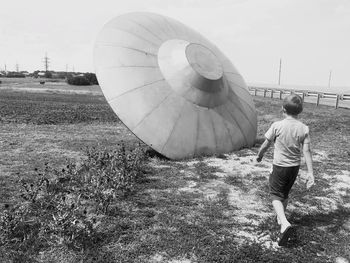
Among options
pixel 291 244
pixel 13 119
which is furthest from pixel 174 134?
pixel 13 119

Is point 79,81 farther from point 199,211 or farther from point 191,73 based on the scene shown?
point 199,211

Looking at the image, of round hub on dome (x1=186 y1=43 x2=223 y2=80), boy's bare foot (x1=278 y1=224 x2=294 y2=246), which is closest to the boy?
boy's bare foot (x1=278 y1=224 x2=294 y2=246)

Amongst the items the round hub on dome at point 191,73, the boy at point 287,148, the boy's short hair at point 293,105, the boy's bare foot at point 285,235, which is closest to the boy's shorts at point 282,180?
the boy at point 287,148

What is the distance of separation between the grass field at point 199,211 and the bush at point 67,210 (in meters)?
0.04

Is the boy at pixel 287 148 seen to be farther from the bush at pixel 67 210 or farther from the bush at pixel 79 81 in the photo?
the bush at pixel 79 81

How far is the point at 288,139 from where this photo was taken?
458 cm

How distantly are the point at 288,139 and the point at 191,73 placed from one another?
182 inches

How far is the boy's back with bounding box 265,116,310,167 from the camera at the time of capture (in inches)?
180

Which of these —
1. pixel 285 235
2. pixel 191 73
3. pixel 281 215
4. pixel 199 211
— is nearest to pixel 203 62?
pixel 191 73

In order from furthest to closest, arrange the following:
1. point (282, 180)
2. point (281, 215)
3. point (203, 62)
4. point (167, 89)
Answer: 1. point (203, 62)
2. point (167, 89)
3. point (282, 180)
4. point (281, 215)

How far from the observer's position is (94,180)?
5.91 m

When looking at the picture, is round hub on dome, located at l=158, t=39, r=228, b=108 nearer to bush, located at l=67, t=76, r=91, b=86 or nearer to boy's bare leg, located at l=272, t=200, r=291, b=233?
→ boy's bare leg, located at l=272, t=200, r=291, b=233

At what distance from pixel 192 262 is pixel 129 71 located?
5.46m

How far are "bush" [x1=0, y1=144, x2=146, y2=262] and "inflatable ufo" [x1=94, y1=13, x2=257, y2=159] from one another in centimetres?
114
